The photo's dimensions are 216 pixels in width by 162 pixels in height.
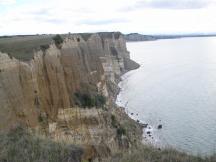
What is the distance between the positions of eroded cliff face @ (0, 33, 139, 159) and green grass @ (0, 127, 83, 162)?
26.3 feet

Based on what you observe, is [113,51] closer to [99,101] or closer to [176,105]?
[176,105]

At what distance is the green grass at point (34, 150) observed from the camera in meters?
9.07

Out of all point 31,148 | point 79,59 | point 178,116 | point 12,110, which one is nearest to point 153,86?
point 178,116

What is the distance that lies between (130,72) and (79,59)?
6797 centimetres

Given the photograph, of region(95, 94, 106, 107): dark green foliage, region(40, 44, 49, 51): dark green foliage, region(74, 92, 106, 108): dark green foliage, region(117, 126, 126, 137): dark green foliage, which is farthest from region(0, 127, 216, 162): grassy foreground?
region(117, 126, 126, 137): dark green foliage

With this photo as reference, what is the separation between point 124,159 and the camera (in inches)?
355

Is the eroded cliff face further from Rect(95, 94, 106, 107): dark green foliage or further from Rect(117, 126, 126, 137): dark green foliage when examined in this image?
Rect(95, 94, 106, 107): dark green foliage

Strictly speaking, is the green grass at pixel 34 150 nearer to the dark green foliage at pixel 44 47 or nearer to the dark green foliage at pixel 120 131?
the dark green foliage at pixel 44 47

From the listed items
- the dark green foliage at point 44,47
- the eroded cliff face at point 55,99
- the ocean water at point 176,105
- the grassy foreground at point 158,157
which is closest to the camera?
the grassy foreground at point 158,157

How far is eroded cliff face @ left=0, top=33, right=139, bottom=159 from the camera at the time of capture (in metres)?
23.5

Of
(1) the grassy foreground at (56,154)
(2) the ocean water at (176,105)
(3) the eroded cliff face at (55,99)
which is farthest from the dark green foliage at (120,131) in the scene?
(1) the grassy foreground at (56,154)

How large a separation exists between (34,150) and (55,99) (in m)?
20.6

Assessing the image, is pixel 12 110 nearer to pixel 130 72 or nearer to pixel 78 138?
pixel 78 138

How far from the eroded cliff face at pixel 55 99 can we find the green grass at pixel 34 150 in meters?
8.02
